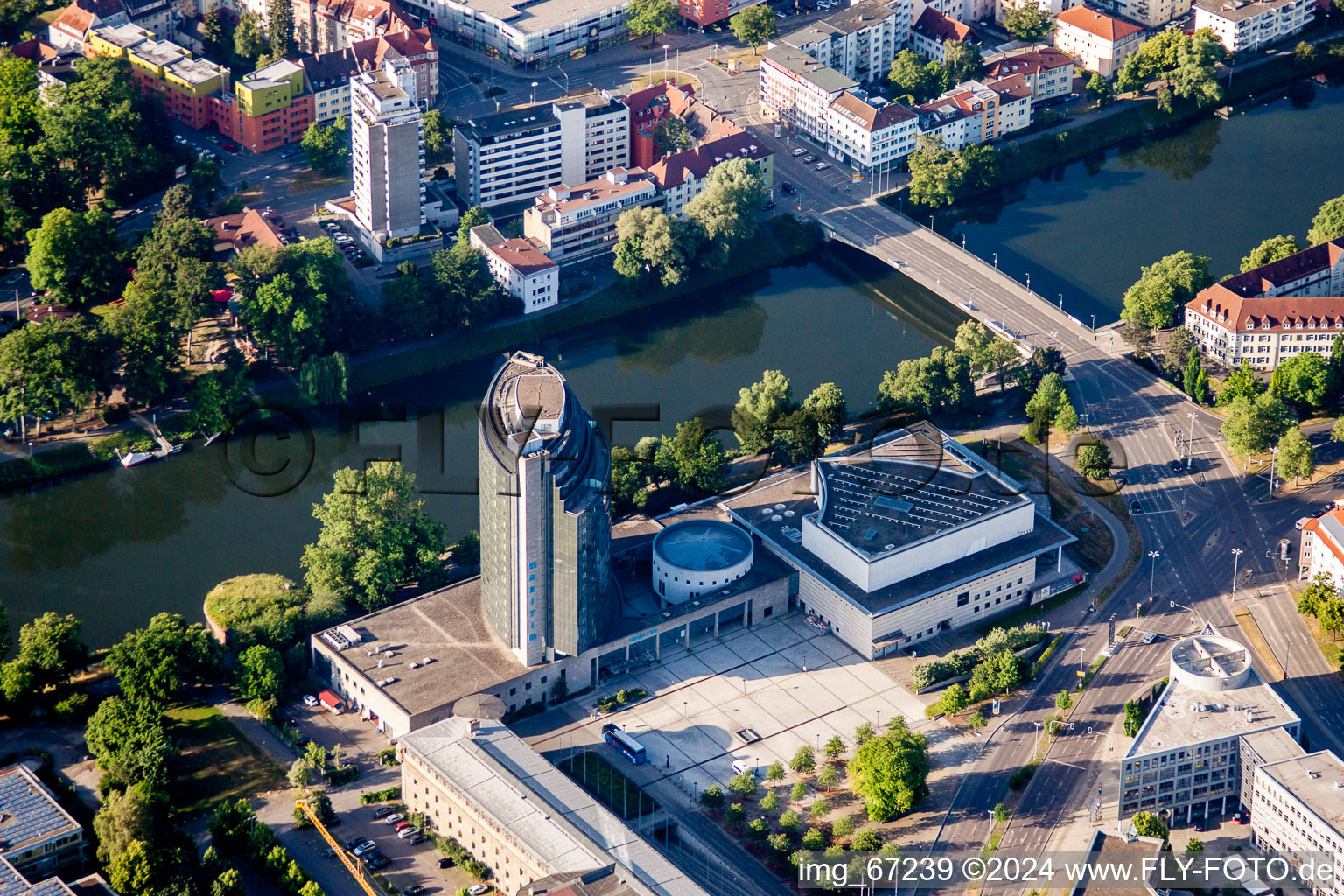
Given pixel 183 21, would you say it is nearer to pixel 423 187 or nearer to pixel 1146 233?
pixel 423 187

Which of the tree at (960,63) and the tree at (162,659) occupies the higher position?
the tree at (960,63)

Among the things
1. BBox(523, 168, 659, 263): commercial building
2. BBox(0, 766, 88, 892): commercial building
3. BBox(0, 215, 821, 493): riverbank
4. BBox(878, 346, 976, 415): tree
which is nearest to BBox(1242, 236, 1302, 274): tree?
BBox(878, 346, 976, 415): tree

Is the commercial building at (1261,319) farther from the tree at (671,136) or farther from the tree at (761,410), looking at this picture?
the tree at (671,136)

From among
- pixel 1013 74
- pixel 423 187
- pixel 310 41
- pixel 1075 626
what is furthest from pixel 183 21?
pixel 1075 626

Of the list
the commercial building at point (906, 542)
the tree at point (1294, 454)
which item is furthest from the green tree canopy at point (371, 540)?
the tree at point (1294, 454)

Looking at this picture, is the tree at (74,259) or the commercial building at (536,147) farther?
the commercial building at (536,147)

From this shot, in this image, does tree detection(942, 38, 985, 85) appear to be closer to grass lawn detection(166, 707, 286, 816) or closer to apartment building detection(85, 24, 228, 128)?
apartment building detection(85, 24, 228, 128)
